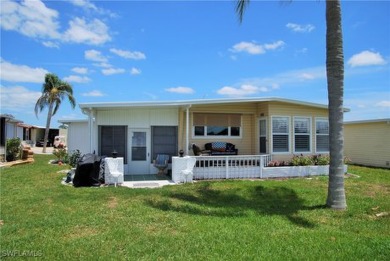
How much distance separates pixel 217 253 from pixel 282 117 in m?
10.6

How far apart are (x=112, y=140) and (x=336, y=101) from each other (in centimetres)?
895

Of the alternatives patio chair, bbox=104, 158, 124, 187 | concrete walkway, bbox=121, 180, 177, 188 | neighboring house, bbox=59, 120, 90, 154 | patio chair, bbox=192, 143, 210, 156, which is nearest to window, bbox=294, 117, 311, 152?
patio chair, bbox=192, 143, 210, 156

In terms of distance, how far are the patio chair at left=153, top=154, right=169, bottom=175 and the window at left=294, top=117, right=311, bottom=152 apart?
591cm

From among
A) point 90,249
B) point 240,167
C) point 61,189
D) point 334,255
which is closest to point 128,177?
point 61,189

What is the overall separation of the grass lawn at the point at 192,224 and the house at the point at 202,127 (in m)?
3.38

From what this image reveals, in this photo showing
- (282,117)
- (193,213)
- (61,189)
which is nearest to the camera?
(193,213)

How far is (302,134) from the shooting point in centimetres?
1516

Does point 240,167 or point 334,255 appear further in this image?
point 240,167

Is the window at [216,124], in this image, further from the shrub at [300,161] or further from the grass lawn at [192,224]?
the grass lawn at [192,224]

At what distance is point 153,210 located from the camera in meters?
7.77

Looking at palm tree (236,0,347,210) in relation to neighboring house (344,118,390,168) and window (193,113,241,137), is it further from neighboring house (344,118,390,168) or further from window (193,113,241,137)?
neighboring house (344,118,390,168)

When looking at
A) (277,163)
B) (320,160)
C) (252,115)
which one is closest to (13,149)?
(252,115)

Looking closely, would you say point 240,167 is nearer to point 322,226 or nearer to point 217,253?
point 322,226

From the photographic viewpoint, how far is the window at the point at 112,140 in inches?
535
